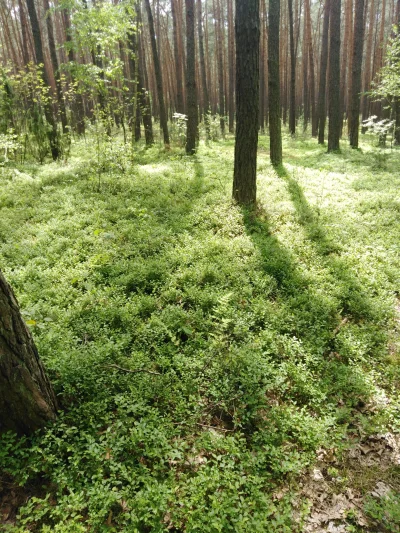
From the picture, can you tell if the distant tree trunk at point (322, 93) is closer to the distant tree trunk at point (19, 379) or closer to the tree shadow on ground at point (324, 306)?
the tree shadow on ground at point (324, 306)

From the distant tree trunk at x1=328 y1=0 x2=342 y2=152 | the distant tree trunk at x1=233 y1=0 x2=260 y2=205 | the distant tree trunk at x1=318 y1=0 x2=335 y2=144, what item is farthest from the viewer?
the distant tree trunk at x1=318 y1=0 x2=335 y2=144

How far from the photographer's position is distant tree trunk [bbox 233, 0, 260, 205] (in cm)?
632

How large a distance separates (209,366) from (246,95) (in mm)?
5424

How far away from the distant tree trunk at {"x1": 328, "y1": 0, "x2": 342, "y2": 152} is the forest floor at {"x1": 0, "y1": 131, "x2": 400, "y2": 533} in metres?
7.64

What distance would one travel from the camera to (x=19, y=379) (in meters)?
2.68

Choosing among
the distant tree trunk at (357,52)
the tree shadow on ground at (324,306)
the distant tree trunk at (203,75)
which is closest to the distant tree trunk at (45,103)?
the tree shadow on ground at (324,306)

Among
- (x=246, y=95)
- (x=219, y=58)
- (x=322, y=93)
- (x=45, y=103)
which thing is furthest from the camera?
(x=219, y=58)

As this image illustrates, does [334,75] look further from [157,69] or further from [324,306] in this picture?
[324,306]

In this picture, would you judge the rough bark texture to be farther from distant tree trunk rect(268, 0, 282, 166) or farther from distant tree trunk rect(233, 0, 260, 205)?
distant tree trunk rect(233, 0, 260, 205)

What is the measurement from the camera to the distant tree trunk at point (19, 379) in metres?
2.52

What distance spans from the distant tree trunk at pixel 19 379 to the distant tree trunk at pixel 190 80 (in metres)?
11.2

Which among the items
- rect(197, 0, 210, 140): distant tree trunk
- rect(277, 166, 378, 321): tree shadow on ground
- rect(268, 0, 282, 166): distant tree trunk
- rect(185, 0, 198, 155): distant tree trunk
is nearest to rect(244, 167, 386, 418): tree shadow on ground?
→ rect(277, 166, 378, 321): tree shadow on ground

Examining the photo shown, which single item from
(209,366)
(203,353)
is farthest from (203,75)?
(209,366)

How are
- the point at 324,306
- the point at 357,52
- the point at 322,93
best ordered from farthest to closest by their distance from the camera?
the point at 322,93
the point at 357,52
the point at 324,306
